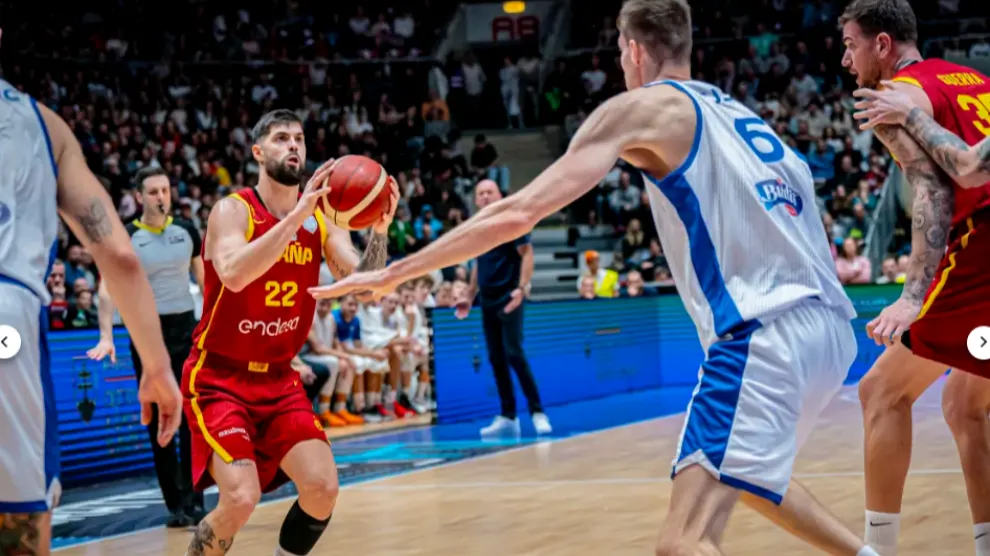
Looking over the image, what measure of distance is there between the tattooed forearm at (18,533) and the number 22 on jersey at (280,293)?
2256 mm

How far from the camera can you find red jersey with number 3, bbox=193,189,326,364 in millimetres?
5086

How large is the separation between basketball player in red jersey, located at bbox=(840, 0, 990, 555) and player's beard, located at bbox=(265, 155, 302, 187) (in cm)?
228

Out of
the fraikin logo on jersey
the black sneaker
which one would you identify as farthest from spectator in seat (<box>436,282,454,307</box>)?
the fraikin logo on jersey

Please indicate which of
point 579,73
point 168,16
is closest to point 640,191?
point 579,73

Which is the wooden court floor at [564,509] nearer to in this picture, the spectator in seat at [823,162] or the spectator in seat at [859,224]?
the spectator in seat at [859,224]

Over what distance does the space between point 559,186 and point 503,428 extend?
329 inches

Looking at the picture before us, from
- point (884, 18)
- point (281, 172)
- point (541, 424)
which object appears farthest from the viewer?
point (541, 424)

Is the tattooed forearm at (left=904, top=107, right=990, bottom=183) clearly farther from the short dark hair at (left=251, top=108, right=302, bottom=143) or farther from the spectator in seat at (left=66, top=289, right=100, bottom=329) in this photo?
the spectator in seat at (left=66, top=289, right=100, bottom=329)

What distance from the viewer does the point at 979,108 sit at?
4637mm

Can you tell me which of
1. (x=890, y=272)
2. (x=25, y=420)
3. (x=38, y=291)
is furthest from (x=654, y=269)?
(x=25, y=420)

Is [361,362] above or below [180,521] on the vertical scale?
below

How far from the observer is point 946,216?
172 inches

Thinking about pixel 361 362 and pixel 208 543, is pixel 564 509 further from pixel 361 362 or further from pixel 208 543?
pixel 361 362

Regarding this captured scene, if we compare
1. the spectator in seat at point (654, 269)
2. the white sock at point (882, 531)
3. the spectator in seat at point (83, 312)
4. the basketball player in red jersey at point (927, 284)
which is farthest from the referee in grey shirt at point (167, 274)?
the spectator in seat at point (654, 269)
